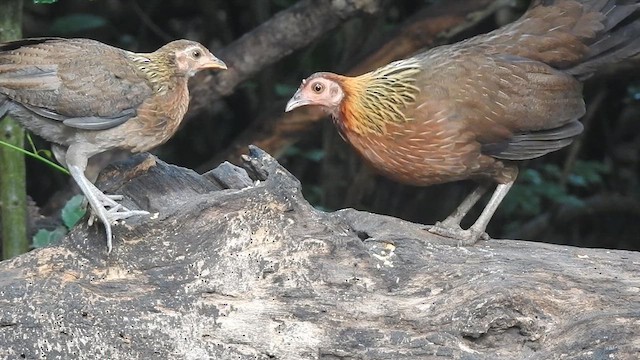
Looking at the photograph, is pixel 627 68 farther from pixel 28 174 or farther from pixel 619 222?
pixel 28 174

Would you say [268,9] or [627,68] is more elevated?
[268,9]

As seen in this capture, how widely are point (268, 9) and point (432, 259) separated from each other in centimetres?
413

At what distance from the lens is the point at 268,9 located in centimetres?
702

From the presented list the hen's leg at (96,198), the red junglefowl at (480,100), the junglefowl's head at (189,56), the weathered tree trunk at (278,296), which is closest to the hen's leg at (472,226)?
the red junglefowl at (480,100)

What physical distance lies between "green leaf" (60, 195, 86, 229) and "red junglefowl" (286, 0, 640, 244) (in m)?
0.96

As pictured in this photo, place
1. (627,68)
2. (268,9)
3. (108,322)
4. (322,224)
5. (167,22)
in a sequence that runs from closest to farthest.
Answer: (108,322) < (322,224) < (627,68) < (268,9) < (167,22)

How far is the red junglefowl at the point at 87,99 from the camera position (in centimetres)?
325

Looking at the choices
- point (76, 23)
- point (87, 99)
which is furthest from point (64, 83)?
point (76, 23)

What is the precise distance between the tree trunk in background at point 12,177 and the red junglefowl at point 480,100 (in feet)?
3.92

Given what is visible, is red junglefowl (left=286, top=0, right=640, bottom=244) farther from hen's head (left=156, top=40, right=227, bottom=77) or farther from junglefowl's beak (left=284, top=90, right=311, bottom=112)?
hen's head (left=156, top=40, right=227, bottom=77)

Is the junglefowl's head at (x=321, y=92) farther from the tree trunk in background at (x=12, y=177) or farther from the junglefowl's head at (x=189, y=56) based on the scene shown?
the tree trunk in background at (x=12, y=177)

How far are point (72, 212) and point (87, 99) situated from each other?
848 mm

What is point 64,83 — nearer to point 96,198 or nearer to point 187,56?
point 96,198

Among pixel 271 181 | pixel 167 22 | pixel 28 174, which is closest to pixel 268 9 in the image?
pixel 167 22
